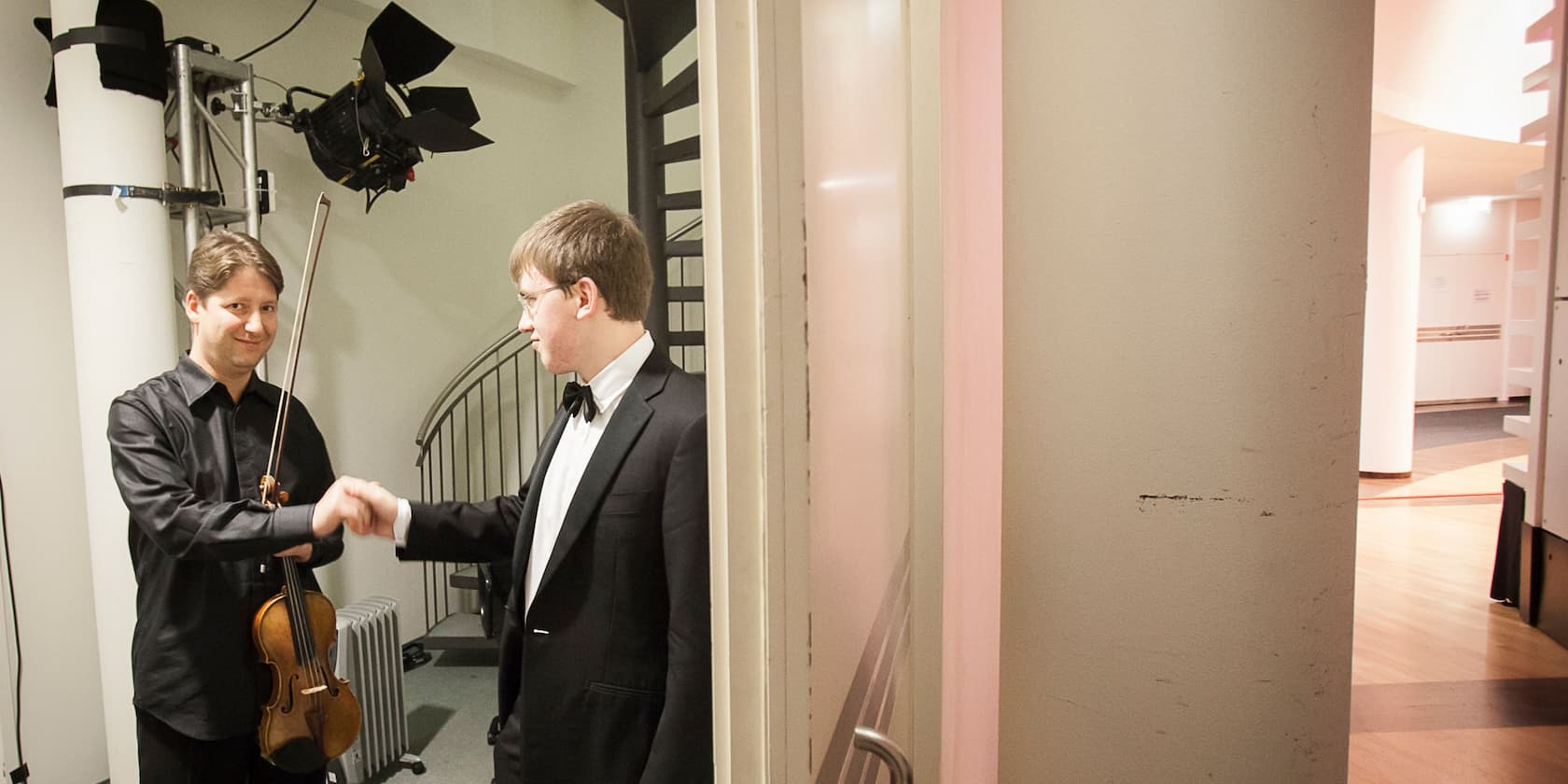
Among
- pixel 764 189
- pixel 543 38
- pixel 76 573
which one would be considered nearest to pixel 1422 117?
pixel 543 38

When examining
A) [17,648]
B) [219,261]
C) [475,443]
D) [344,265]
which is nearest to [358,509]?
[219,261]

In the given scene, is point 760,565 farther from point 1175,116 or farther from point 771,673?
point 1175,116

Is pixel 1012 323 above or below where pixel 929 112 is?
below

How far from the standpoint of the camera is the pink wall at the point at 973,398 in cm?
125

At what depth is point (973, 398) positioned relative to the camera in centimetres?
149

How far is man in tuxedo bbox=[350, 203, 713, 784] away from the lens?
3.78 ft

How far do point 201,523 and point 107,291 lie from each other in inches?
49.3

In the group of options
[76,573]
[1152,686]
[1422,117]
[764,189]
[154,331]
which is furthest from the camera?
[1422,117]

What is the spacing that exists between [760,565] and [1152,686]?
1112 mm

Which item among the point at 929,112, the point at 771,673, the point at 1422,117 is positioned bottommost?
the point at 771,673

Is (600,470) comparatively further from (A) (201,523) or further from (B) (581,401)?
(A) (201,523)

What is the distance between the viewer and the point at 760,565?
50 centimetres

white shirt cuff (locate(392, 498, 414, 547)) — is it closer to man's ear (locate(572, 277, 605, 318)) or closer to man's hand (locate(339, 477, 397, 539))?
man's hand (locate(339, 477, 397, 539))

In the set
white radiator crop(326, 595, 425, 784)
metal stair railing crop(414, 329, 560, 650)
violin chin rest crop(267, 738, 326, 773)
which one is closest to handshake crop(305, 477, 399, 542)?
violin chin rest crop(267, 738, 326, 773)
